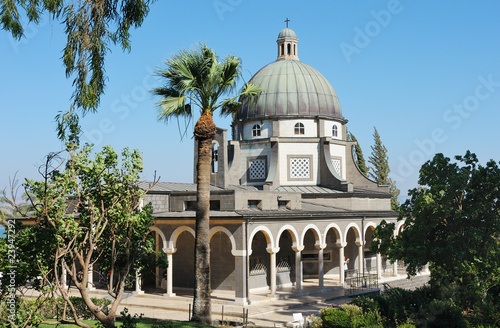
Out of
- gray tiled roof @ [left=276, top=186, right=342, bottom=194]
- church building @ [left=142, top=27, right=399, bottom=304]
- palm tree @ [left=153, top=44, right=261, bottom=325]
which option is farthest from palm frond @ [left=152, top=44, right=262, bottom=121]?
gray tiled roof @ [left=276, top=186, right=342, bottom=194]

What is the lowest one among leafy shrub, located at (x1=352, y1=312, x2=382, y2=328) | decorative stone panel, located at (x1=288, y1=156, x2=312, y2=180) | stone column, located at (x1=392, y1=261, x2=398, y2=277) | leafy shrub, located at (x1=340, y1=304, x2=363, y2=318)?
leafy shrub, located at (x1=352, y1=312, x2=382, y2=328)

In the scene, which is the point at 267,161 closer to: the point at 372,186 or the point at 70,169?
the point at 372,186

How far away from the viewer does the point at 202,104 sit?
2150 centimetres

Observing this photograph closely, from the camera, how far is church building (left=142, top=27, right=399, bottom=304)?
30.4 m

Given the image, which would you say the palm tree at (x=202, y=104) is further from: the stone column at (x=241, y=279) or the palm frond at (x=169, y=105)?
the stone column at (x=241, y=279)

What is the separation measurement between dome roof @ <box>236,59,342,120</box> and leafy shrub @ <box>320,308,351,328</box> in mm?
22392

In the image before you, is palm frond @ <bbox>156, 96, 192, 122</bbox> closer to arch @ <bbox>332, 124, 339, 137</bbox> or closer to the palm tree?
the palm tree

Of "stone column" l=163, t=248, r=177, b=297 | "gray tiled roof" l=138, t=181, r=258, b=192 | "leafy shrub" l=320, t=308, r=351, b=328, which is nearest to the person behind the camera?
"leafy shrub" l=320, t=308, r=351, b=328

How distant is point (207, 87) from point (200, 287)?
768cm

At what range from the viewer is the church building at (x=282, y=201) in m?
30.4

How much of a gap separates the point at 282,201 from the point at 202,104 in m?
14.4

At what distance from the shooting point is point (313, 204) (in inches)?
1523

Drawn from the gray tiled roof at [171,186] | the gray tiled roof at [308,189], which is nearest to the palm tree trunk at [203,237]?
the gray tiled roof at [171,186]

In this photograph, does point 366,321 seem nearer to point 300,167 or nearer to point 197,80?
point 197,80
